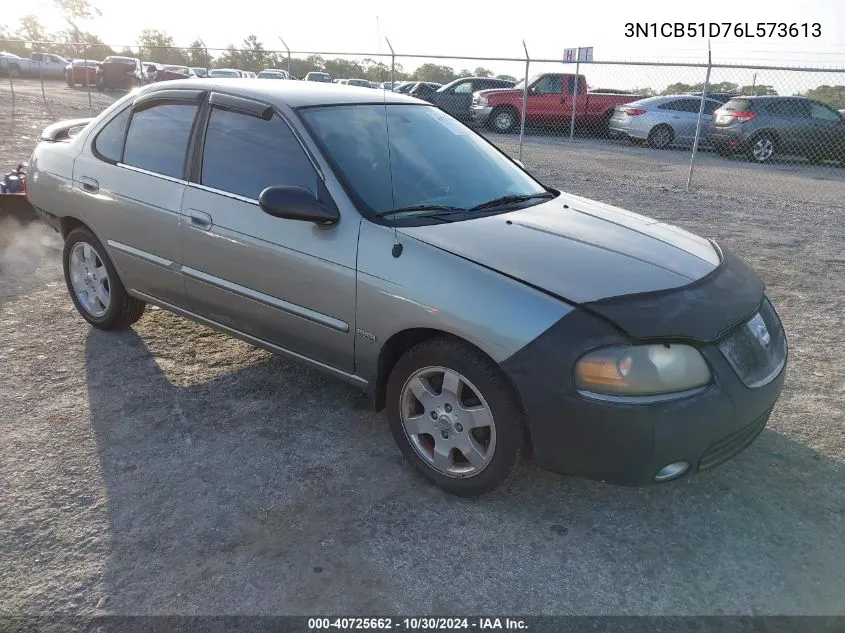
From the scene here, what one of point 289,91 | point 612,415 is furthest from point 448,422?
point 289,91

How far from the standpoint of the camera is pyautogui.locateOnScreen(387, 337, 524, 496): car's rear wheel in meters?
2.77

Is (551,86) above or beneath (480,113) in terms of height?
above

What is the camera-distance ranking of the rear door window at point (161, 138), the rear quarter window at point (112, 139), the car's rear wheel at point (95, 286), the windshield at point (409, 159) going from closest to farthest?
the windshield at point (409, 159), the rear door window at point (161, 138), the rear quarter window at point (112, 139), the car's rear wheel at point (95, 286)

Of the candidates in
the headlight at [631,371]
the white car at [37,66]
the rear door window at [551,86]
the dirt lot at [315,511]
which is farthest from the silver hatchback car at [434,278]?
the white car at [37,66]

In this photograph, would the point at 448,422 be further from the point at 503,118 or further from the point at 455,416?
the point at 503,118

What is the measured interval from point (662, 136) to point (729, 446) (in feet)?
53.9

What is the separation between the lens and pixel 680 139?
17.6 metres

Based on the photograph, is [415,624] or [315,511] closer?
[415,624]

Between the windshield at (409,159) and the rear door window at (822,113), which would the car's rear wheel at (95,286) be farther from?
the rear door window at (822,113)

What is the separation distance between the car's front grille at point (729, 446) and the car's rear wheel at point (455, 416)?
0.71 metres

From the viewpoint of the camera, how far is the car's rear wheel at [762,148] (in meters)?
15.2

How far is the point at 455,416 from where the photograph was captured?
2938 mm

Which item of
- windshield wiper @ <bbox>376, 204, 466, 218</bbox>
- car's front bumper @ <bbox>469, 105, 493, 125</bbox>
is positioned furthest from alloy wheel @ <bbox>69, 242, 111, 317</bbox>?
car's front bumper @ <bbox>469, 105, 493, 125</bbox>

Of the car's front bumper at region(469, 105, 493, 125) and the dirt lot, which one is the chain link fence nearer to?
the car's front bumper at region(469, 105, 493, 125)
